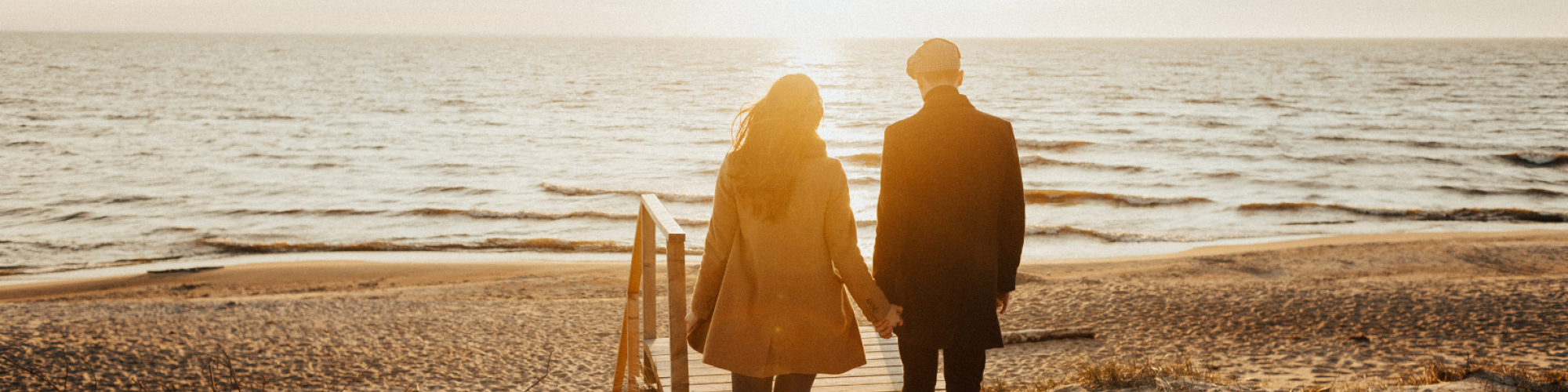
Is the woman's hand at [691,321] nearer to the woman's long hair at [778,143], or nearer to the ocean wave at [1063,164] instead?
the woman's long hair at [778,143]

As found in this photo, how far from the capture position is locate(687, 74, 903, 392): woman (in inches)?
94.3

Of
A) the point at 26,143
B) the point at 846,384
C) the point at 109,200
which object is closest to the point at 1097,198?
the point at 846,384

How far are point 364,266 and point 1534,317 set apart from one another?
10909mm

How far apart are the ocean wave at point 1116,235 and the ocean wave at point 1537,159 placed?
1245 cm

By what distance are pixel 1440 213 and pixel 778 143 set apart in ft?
51.7

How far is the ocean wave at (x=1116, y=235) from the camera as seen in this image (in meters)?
12.7

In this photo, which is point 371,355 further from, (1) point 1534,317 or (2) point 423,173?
(2) point 423,173

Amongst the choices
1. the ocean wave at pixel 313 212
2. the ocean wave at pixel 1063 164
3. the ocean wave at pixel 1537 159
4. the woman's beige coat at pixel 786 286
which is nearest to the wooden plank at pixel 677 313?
the woman's beige coat at pixel 786 286

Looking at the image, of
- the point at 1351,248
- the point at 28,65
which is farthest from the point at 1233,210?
the point at 28,65

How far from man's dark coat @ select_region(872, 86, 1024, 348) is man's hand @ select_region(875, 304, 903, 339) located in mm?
38

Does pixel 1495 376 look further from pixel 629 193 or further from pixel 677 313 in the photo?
pixel 629 193

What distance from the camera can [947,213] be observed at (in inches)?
108

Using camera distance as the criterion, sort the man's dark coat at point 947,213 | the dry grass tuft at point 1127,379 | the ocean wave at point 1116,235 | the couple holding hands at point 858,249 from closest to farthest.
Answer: the couple holding hands at point 858,249
the man's dark coat at point 947,213
the dry grass tuft at point 1127,379
the ocean wave at point 1116,235

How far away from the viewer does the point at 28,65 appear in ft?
213
